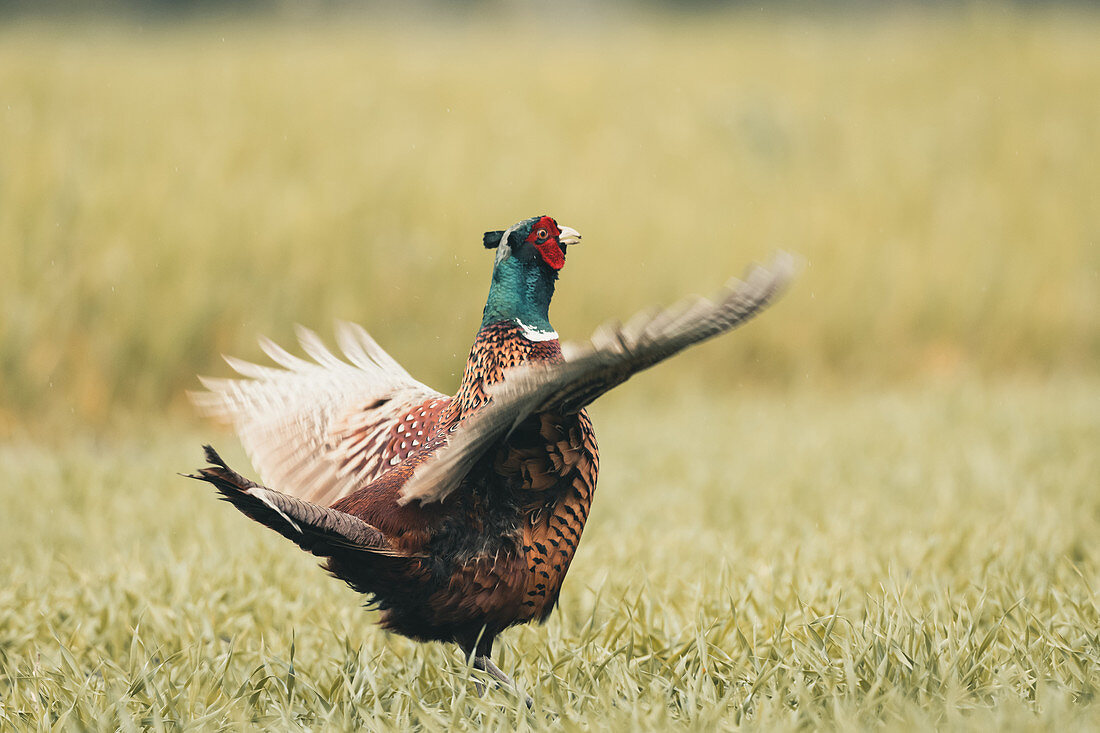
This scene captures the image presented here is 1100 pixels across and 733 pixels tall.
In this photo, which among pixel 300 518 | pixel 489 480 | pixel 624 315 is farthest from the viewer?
pixel 624 315

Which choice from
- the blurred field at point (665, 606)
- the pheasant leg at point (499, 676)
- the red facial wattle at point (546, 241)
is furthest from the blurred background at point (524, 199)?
the red facial wattle at point (546, 241)

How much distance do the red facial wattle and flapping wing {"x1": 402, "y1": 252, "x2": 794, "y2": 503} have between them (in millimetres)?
244

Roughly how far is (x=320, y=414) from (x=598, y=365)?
110 centimetres

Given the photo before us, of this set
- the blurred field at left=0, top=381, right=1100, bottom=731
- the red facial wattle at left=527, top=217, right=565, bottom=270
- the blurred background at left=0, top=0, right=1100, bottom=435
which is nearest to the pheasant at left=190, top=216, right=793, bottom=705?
the red facial wattle at left=527, top=217, right=565, bottom=270

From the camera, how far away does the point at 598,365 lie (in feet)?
6.19

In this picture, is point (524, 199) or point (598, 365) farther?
point (524, 199)

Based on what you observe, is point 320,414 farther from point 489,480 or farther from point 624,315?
point 624,315

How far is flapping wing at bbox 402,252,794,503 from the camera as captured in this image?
69.7 inches

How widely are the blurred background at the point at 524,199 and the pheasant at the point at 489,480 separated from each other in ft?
12.7

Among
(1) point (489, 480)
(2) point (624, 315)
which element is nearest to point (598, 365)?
(1) point (489, 480)

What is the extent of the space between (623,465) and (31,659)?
295 cm

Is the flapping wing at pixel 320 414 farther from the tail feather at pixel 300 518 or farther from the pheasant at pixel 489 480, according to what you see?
the tail feather at pixel 300 518

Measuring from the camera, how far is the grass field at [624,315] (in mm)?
2410

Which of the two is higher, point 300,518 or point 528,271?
point 528,271
